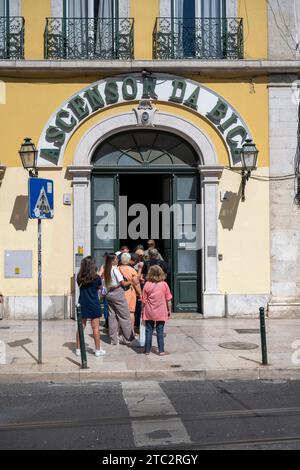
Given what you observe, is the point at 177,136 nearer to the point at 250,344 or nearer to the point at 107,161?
the point at 107,161

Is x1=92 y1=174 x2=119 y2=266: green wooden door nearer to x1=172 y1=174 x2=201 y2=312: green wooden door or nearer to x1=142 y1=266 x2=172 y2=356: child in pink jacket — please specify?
x1=172 y1=174 x2=201 y2=312: green wooden door

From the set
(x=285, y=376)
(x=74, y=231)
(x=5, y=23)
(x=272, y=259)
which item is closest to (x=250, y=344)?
(x=285, y=376)

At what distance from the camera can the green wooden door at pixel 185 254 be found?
14836 mm

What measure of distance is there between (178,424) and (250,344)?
193 inches

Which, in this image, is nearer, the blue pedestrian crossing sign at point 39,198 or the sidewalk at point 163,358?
the sidewalk at point 163,358

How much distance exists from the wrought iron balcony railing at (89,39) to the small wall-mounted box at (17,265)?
15.9 feet

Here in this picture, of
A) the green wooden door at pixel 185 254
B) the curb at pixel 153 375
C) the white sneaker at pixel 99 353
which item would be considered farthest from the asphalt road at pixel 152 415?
the green wooden door at pixel 185 254

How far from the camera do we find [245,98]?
14.6 meters

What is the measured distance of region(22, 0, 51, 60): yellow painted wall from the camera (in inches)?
566

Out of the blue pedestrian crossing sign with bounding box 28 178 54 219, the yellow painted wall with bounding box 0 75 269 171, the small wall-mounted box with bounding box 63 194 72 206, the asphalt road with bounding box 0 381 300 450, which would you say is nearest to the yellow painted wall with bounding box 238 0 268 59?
the yellow painted wall with bounding box 0 75 269 171

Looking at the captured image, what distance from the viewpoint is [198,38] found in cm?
1463

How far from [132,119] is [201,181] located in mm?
2289

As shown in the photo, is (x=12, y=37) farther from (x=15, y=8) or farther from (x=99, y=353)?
(x=99, y=353)

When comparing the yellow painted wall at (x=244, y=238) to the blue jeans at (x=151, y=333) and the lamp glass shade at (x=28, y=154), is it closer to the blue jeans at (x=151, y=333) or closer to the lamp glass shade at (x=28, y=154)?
the lamp glass shade at (x=28, y=154)
